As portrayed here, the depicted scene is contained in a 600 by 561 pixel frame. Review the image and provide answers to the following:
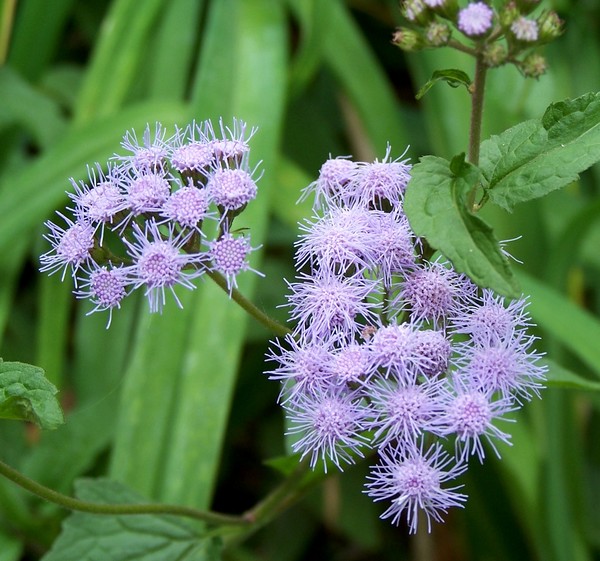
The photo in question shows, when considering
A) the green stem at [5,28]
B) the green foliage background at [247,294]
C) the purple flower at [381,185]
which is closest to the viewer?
the purple flower at [381,185]

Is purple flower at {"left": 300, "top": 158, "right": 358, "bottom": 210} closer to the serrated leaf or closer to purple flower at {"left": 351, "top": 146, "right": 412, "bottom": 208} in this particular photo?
purple flower at {"left": 351, "top": 146, "right": 412, "bottom": 208}

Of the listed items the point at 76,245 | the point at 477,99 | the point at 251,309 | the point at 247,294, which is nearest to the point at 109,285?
the point at 76,245

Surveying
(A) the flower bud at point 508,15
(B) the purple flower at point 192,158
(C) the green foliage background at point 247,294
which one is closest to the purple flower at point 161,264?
(B) the purple flower at point 192,158

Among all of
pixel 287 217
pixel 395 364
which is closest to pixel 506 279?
pixel 395 364

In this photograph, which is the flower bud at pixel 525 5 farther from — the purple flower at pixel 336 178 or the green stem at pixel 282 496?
the green stem at pixel 282 496

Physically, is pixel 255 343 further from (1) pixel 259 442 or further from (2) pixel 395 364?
(2) pixel 395 364

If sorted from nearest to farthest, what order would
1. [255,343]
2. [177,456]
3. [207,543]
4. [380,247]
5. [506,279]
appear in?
[506,279] → [380,247] → [207,543] → [177,456] → [255,343]
